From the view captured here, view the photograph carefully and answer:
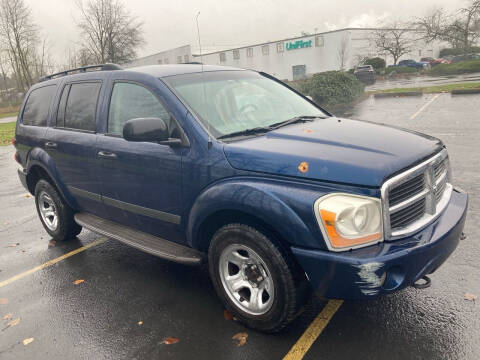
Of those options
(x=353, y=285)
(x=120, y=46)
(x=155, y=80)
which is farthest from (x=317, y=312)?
(x=120, y=46)

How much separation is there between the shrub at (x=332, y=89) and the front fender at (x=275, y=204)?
15.1m

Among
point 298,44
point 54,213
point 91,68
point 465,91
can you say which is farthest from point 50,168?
point 298,44

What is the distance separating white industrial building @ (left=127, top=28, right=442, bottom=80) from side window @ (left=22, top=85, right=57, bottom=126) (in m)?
46.3

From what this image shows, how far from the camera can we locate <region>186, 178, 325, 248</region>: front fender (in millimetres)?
2615

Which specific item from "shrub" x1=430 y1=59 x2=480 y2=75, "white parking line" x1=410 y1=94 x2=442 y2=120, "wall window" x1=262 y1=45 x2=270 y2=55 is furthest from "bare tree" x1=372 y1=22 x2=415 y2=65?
"white parking line" x1=410 y1=94 x2=442 y2=120

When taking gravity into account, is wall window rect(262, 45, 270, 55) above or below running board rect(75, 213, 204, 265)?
above

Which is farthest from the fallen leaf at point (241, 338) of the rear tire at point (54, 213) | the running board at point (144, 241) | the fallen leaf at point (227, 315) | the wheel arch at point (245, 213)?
the rear tire at point (54, 213)

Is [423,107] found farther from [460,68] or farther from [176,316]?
[460,68]

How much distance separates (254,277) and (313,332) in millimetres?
599

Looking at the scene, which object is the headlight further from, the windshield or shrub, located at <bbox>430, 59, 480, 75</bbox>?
shrub, located at <bbox>430, 59, 480, 75</bbox>

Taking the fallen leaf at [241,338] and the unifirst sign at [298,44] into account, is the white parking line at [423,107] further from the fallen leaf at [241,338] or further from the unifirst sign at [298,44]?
the unifirst sign at [298,44]

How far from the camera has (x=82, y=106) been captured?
14.7 feet

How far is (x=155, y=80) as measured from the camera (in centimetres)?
366

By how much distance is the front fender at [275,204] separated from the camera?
2.62 m
